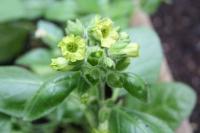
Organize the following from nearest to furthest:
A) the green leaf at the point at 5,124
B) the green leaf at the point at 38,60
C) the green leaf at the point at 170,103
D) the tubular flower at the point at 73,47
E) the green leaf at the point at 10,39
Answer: the tubular flower at the point at 73,47 → the green leaf at the point at 5,124 → the green leaf at the point at 170,103 → the green leaf at the point at 38,60 → the green leaf at the point at 10,39

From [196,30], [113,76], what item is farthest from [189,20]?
[113,76]

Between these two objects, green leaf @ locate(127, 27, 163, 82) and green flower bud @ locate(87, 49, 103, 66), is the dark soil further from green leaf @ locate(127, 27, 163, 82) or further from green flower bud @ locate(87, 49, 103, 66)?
green flower bud @ locate(87, 49, 103, 66)

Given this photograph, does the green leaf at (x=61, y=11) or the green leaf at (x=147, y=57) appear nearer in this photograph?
the green leaf at (x=147, y=57)

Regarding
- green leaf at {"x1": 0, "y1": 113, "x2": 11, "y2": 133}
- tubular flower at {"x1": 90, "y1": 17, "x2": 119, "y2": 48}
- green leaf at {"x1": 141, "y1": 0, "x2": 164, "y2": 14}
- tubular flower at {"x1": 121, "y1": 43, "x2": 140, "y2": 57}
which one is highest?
green leaf at {"x1": 141, "y1": 0, "x2": 164, "y2": 14}

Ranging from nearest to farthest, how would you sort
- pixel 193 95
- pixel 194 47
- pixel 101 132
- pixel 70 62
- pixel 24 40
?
pixel 70 62
pixel 101 132
pixel 193 95
pixel 24 40
pixel 194 47

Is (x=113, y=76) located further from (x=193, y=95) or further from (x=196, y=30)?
(x=196, y=30)

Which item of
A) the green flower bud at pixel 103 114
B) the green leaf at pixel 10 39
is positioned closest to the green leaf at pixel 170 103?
the green flower bud at pixel 103 114

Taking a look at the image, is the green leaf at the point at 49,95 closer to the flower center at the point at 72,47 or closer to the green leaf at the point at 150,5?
the flower center at the point at 72,47

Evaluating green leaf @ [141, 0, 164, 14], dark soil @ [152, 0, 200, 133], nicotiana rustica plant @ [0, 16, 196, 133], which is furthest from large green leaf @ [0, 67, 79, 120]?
dark soil @ [152, 0, 200, 133]
